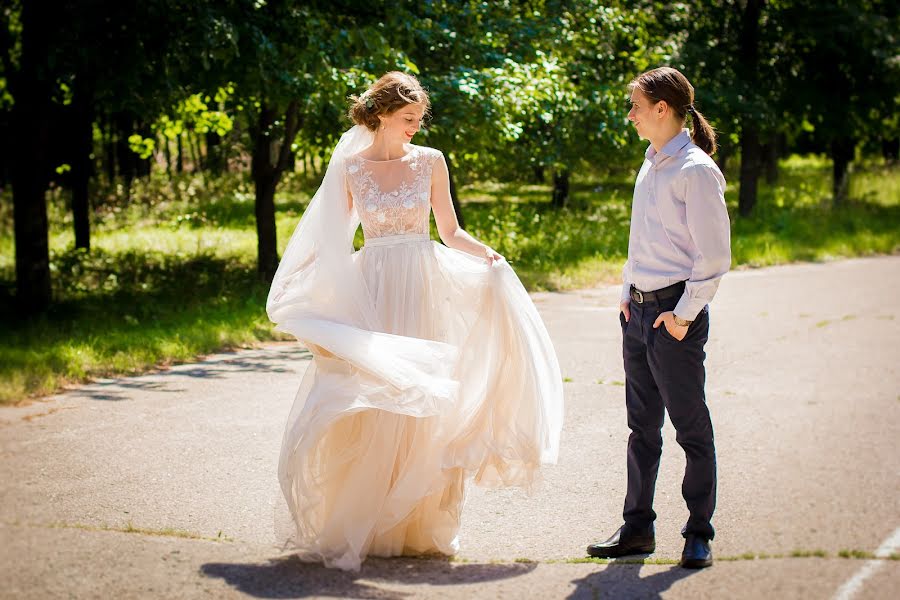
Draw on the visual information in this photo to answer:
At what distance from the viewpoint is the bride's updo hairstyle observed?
15.6 feet

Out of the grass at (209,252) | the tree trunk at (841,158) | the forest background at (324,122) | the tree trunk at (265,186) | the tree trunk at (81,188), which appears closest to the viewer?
the grass at (209,252)

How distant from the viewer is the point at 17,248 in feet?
42.7

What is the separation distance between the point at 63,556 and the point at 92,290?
460 inches

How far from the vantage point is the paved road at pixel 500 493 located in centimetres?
416

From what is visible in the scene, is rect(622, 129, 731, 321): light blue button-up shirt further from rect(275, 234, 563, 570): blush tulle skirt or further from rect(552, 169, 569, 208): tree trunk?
rect(552, 169, 569, 208): tree trunk

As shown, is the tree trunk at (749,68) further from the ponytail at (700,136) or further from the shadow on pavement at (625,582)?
the shadow on pavement at (625,582)

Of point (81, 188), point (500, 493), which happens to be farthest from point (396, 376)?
point (81, 188)

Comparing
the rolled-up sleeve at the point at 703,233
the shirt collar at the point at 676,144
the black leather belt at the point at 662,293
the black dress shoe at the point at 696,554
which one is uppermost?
the shirt collar at the point at 676,144

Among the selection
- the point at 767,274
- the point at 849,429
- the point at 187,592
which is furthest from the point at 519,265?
the point at 187,592

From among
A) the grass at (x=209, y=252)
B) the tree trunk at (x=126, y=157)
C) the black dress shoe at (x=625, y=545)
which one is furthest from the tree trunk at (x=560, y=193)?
the black dress shoe at (x=625, y=545)

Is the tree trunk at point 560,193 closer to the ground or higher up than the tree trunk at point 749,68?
closer to the ground

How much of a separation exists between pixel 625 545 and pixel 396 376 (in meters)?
1.33

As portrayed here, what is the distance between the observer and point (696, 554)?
14.4 feet

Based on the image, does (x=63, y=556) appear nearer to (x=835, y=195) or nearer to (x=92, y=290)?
(x=92, y=290)
